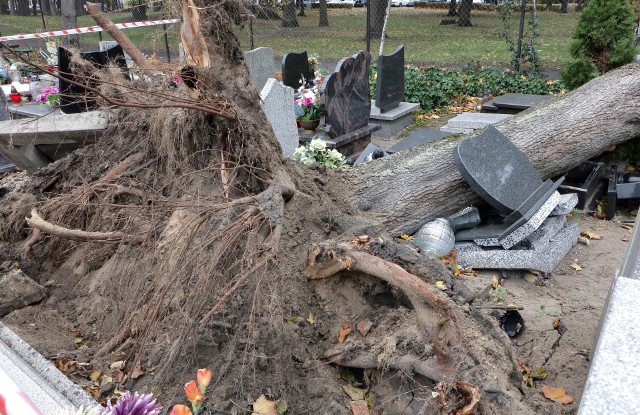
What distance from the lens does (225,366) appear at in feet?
8.71

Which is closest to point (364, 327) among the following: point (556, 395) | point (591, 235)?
point (556, 395)

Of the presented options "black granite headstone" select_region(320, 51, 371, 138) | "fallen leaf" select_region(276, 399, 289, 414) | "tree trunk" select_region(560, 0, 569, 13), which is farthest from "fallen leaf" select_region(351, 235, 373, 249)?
"tree trunk" select_region(560, 0, 569, 13)

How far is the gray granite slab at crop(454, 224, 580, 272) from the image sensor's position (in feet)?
14.3

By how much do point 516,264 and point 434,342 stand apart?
2.16 metres

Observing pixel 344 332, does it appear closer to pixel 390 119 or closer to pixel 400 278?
pixel 400 278

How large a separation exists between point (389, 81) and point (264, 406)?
6665 mm

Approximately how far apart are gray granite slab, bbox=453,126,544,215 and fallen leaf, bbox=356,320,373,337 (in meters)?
→ 2.05

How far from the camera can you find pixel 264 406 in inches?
102

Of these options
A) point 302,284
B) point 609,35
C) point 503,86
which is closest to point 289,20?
point 503,86

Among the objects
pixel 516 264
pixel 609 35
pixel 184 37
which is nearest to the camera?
pixel 184 37

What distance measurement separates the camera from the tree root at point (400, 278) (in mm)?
2520

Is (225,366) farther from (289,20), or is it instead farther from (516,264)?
(289,20)

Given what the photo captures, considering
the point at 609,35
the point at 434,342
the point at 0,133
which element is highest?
the point at 609,35

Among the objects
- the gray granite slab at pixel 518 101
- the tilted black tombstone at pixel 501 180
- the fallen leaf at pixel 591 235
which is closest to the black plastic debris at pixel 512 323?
the tilted black tombstone at pixel 501 180
